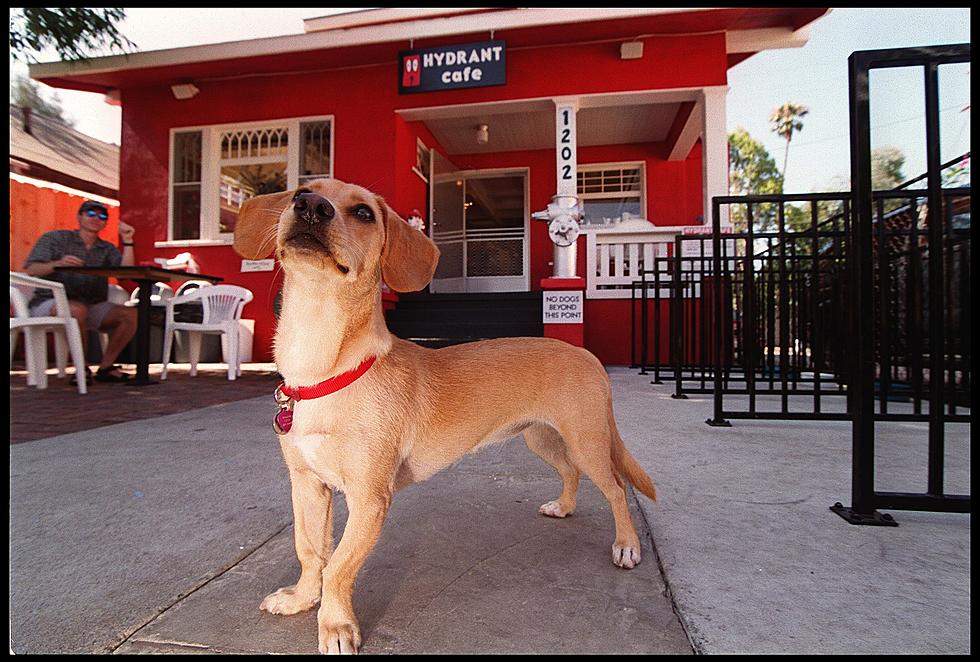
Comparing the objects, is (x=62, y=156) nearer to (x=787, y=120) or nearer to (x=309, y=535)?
(x=309, y=535)

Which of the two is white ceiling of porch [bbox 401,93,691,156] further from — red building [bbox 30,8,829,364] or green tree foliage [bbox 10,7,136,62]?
green tree foliage [bbox 10,7,136,62]

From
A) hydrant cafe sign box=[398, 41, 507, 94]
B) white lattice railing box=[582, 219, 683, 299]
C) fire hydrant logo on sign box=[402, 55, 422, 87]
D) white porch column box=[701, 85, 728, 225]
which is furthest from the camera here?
white lattice railing box=[582, 219, 683, 299]

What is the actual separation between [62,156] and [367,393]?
589 inches

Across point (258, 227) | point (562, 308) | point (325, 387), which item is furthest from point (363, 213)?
point (562, 308)

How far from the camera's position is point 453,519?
188 cm

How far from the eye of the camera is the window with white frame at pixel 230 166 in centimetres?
877

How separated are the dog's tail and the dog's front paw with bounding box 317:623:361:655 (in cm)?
105

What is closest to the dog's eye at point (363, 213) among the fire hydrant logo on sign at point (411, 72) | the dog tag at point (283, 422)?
the dog tag at point (283, 422)

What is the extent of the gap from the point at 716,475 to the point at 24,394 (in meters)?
5.92

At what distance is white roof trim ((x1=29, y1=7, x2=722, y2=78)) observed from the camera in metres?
7.21

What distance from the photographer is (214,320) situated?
6797 mm

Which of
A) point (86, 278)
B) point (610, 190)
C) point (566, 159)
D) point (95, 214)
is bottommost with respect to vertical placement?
point (86, 278)

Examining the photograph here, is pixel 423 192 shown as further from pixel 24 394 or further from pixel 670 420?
pixel 670 420

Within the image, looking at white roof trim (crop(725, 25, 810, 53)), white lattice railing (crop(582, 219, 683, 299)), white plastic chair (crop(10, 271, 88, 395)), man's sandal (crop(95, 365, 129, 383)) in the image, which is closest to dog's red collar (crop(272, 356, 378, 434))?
white plastic chair (crop(10, 271, 88, 395))
